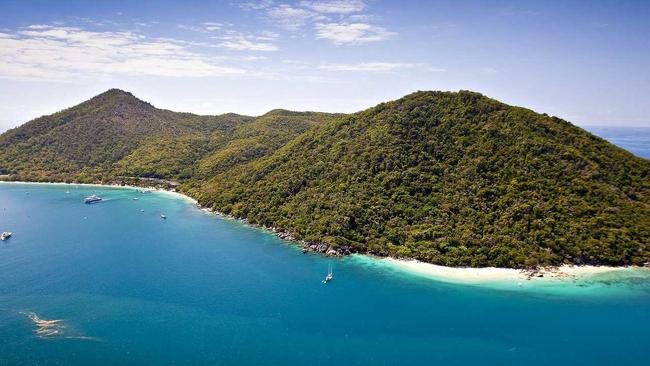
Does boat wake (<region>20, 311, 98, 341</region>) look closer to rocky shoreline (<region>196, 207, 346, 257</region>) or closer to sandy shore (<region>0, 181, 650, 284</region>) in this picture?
rocky shoreline (<region>196, 207, 346, 257</region>)

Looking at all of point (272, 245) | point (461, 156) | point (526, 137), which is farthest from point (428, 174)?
point (272, 245)

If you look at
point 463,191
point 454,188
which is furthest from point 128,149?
point 463,191

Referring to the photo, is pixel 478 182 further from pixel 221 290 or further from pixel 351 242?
pixel 221 290

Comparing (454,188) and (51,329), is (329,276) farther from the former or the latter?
(51,329)

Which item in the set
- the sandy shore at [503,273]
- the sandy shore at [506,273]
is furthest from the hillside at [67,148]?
the sandy shore at [506,273]

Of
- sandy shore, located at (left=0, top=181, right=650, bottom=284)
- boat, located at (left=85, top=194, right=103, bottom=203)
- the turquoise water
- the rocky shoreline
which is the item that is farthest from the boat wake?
boat, located at (left=85, top=194, right=103, bottom=203)
